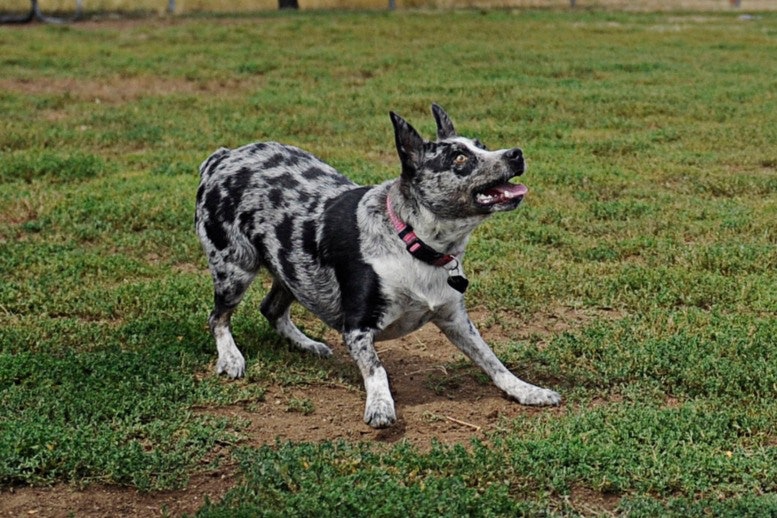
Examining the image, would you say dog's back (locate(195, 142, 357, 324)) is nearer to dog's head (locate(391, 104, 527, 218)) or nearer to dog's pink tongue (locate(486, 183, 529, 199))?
dog's head (locate(391, 104, 527, 218))

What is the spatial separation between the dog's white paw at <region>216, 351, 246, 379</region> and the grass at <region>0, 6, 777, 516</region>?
0.13 metres

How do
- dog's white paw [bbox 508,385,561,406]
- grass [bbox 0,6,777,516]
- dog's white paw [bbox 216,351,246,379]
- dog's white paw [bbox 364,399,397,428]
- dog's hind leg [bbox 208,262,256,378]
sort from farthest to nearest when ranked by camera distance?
dog's hind leg [bbox 208,262,256,378] → dog's white paw [bbox 216,351,246,379] → dog's white paw [bbox 508,385,561,406] → dog's white paw [bbox 364,399,397,428] → grass [bbox 0,6,777,516]

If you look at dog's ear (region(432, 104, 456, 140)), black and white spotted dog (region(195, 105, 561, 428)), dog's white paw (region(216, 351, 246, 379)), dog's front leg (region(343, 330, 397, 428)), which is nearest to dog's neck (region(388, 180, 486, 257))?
black and white spotted dog (region(195, 105, 561, 428))

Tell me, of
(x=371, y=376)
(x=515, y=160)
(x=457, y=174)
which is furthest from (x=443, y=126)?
(x=371, y=376)

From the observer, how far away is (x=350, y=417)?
19.8 feet

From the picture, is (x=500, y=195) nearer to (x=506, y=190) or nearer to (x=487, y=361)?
(x=506, y=190)

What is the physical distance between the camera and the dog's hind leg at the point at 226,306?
6707 millimetres

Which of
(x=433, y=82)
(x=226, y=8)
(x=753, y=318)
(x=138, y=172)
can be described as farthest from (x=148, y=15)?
(x=753, y=318)

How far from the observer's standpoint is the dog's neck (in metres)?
5.95

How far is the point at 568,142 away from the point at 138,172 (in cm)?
498

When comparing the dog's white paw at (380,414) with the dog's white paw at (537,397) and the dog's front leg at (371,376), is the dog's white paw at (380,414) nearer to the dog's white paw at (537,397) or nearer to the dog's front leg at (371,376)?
the dog's front leg at (371,376)

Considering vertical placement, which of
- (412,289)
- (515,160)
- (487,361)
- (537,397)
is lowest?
(537,397)

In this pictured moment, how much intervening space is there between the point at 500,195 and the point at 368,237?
30.7 inches

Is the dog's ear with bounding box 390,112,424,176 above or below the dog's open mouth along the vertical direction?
above
